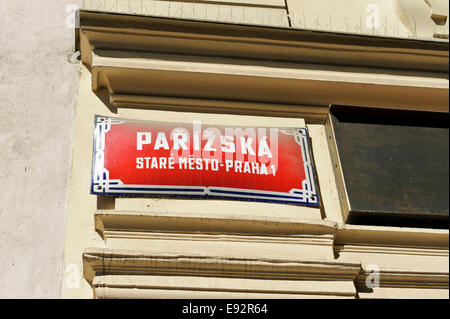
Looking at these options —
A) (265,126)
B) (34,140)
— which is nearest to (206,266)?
(265,126)

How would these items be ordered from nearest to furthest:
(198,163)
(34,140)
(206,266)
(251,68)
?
1. (206,266)
2. (198,163)
3. (34,140)
4. (251,68)

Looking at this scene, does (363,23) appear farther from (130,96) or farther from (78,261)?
(78,261)

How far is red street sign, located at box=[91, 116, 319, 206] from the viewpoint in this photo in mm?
5332

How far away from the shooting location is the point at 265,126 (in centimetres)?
607

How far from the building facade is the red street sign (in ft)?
0.32

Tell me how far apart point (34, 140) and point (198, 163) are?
4.68 ft

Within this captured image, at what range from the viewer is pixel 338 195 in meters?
5.75

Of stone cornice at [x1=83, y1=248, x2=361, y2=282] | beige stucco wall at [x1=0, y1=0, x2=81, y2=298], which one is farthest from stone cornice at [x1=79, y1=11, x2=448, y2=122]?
stone cornice at [x1=83, y1=248, x2=361, y2=282]

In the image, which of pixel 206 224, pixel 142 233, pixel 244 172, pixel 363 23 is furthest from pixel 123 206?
pixel 363 23

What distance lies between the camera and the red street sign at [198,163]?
533 cm

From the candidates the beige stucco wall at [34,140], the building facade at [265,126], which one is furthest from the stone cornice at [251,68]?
the beige stucco wall at [34,140]

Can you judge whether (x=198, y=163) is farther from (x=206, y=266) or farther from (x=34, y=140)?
(x=34, y=140)

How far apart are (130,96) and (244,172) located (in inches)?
50.7

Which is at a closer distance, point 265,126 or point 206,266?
point 206,266
